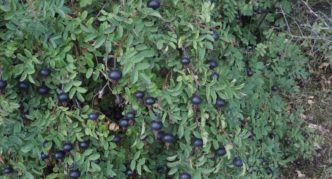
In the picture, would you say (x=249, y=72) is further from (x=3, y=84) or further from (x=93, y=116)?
(x=3, y=84)

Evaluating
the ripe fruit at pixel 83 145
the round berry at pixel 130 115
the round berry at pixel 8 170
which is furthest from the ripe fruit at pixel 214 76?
the round berry at pixel 8 170

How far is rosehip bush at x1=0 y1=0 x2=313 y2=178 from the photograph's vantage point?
1922mm

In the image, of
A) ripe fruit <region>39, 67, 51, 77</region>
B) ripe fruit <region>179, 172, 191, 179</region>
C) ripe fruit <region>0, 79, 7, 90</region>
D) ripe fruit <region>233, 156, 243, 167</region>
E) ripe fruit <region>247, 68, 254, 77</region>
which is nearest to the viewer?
ripe fruit <region>0, 79, 7, 90</region>

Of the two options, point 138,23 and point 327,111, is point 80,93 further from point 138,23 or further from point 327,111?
point 327,111

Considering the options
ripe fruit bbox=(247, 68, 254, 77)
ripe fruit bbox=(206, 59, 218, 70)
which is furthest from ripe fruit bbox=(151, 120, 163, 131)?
ripe fruit bbox=(247, 68, 254, 77)

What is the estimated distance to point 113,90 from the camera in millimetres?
2090

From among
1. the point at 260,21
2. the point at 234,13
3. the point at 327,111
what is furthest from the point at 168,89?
the point at 327,111

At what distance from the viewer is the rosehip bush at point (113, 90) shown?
192 cm

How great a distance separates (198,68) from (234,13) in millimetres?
1045

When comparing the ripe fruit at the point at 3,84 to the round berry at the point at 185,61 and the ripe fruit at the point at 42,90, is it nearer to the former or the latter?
the ripe fruit at the point at 42,90

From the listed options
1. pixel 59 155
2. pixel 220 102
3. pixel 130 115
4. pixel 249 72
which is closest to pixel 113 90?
pixel 130 115

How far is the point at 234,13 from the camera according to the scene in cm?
297

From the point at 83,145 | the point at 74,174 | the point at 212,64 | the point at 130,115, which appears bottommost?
the point at 74,174

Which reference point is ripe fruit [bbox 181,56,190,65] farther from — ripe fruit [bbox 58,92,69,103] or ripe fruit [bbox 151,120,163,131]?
ripe fruit [bbox 58,92,69,103]
